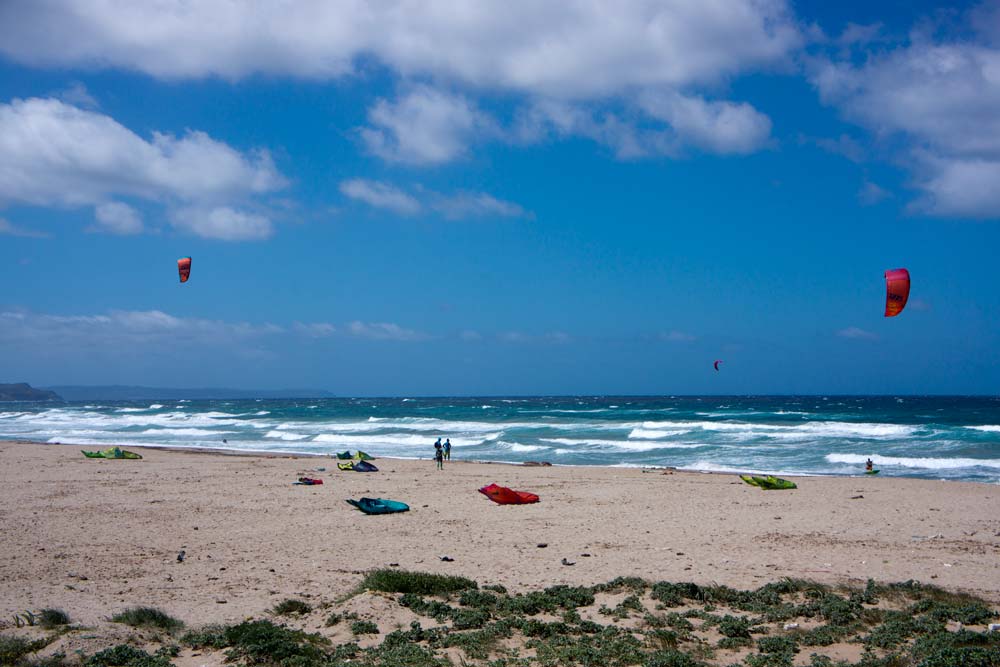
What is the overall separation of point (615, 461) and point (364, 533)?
634 inches

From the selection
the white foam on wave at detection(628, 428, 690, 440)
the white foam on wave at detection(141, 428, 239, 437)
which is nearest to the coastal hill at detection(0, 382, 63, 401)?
the white foam on wave at detection(141, 428, 239, 437)

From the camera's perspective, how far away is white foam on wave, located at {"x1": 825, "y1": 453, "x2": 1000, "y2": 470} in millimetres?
22562

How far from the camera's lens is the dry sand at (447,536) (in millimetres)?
7711

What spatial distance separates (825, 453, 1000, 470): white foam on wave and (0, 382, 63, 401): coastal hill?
179 metres

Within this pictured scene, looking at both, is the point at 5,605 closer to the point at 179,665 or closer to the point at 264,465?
the point at 179,665

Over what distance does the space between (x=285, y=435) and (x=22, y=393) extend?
6788 inches

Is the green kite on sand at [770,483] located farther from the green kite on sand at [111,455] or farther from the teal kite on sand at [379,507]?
the green kite on sand at [111,455]

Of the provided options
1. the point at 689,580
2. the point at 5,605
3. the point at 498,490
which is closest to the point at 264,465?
the point at 498,490

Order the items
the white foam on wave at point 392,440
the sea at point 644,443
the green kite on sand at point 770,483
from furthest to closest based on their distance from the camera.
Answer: the white foam on wave at point 392,440, the sea at point 644,443, the green kite on sand at point 770,483

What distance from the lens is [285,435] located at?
3844 centimetres

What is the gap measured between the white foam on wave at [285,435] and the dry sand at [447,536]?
60.6 ft

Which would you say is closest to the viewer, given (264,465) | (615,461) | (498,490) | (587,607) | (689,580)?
(587,607)

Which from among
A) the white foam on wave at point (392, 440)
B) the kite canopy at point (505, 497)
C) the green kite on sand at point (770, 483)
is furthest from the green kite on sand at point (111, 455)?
the green kite on sand at point (770, 483)

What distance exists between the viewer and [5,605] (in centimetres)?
668
